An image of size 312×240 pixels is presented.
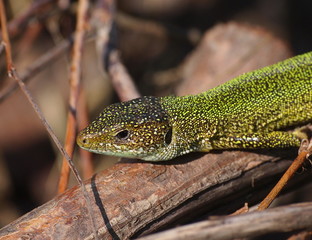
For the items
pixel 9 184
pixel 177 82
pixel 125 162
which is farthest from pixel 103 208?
pixel 9 184

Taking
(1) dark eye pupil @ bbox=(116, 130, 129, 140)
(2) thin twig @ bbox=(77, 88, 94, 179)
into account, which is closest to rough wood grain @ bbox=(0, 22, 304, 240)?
(1) dark eye pupil @ bbox=(116, 130, 129, 140)

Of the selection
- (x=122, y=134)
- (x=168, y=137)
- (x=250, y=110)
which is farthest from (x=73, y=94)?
(x=250, y=110)

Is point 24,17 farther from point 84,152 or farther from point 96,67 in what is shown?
point 96,67

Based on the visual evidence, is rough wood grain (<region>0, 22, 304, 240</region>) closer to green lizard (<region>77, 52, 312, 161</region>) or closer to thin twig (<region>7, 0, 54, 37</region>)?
green lizard (<region>77, 52, 312, 161</region>)

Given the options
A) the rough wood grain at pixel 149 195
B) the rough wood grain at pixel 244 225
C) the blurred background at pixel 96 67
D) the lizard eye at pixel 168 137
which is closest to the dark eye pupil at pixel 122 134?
the rough wood grain at pixel 149 195

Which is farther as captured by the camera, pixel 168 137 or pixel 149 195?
pixel 168 137

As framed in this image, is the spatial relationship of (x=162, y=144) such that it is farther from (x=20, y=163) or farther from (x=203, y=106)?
(x=20, y=163)

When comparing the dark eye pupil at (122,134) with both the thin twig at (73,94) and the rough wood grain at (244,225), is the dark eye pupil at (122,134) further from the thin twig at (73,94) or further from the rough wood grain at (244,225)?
the rough wood grain at (244,225)
